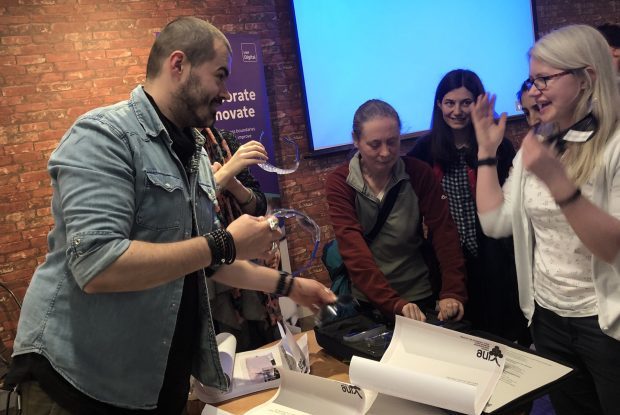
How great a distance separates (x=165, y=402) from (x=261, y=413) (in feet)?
0.79

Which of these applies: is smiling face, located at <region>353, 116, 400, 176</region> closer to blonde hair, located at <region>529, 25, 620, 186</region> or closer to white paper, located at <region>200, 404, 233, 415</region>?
blonde hair, located at <region>529, 25, 620, 186</region>

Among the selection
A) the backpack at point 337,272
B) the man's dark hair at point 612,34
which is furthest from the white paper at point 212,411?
the man's dark hair at point 612,34

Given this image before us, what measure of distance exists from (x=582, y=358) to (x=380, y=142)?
101cm

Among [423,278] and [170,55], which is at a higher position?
[170,55]

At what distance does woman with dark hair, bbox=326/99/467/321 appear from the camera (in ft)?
6.48

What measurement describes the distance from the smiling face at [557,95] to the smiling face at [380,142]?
1.98 feet

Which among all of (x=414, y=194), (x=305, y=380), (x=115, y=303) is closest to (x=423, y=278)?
(x=414, y=194)

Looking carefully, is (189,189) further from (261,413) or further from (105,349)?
(261,413)

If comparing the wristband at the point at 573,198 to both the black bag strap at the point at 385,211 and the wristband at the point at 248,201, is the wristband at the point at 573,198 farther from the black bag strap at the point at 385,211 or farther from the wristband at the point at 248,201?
the wristband at the point at 248,201

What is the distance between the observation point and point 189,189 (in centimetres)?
125

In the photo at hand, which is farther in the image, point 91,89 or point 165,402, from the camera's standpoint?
point 91,89

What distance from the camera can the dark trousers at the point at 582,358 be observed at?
1.38m

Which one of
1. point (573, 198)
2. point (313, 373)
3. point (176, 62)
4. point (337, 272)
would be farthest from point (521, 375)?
point (176, 62)

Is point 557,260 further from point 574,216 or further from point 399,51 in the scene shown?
point 399,51
